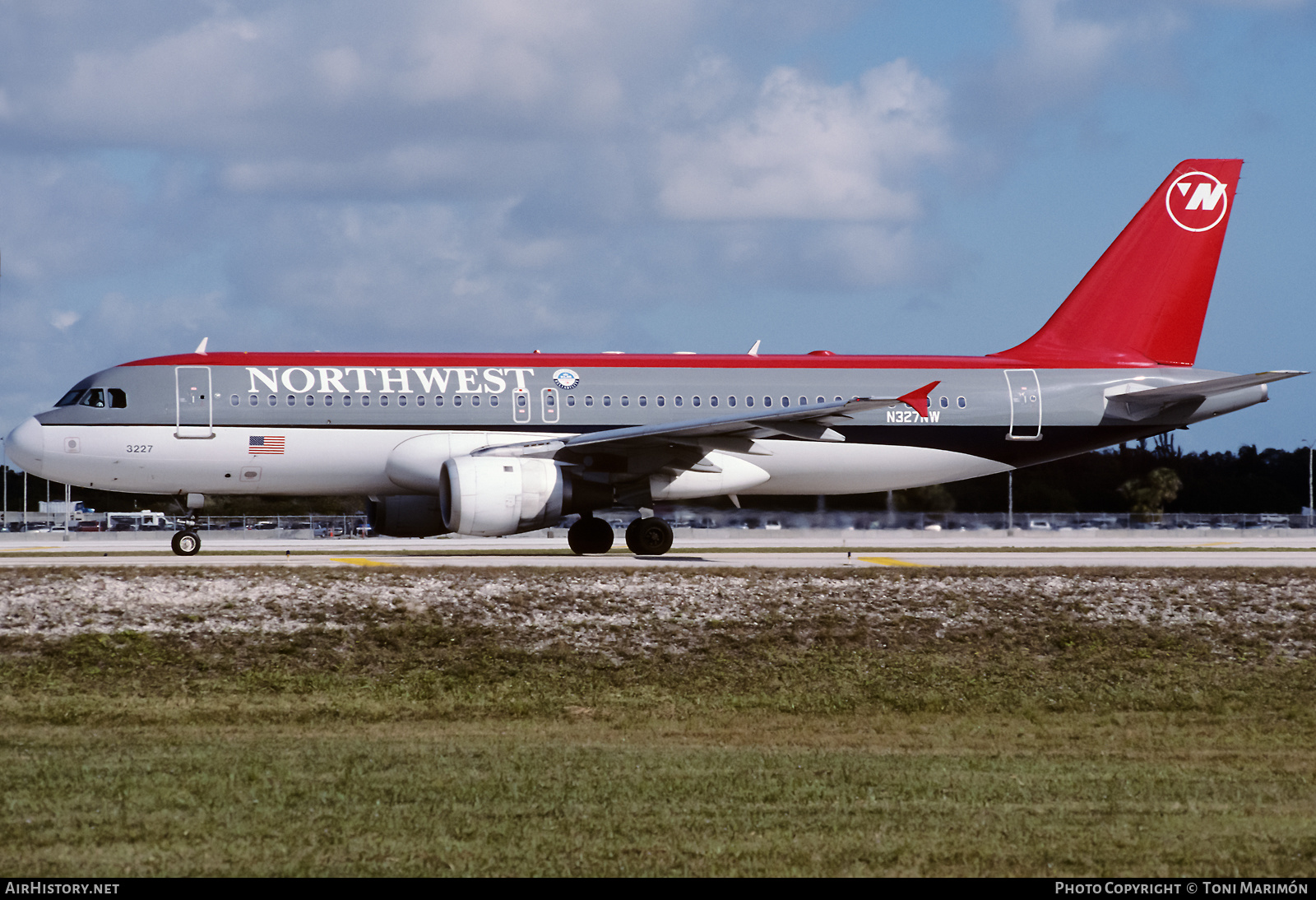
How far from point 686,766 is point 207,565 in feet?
43.0

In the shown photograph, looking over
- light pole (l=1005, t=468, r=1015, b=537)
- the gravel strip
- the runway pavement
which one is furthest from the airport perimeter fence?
the gravel strip

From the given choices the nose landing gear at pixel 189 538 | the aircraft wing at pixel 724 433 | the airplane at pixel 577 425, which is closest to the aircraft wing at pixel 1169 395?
the airplane at pixel 577 425

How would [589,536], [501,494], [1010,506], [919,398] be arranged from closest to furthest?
[501,494] < [919,398] < [589,536] < [1010,506]

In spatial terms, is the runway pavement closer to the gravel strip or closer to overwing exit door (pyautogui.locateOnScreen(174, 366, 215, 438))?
overwing exit door (pyautogui.locateOnScreen(174, 366, 215, 438))

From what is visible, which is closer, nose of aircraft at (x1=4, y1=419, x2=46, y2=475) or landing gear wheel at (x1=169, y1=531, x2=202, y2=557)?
nose of aircraft at (x1=4, y1=419, x2=46, y2=475)

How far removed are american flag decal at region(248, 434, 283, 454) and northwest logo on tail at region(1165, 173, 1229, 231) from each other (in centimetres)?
2137

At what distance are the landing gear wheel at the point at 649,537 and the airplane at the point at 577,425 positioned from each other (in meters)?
0.05

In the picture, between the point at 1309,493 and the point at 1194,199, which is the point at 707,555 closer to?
the point at 1194,199

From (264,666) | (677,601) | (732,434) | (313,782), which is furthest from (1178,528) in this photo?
(313,782)

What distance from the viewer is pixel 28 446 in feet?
88.2

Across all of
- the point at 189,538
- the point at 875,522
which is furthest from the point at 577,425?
the point at 875,522

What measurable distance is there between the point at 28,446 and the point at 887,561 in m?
17.0

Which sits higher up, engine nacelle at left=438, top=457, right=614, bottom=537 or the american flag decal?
the american flag decal

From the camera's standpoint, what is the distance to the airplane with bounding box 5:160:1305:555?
1056 inches
